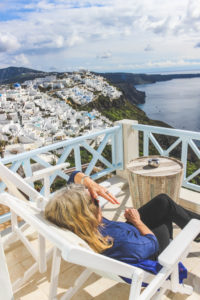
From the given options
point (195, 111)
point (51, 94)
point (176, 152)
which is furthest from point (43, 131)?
point (195, 111)

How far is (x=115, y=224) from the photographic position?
1.65 meters

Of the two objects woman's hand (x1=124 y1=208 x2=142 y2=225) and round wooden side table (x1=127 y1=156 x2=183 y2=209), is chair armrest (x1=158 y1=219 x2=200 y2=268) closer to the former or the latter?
woman's hand (x1=124 y1=208 x2=142 y2=225)

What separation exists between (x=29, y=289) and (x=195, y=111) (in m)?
60.1

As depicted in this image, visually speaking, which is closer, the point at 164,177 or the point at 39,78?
the point at 164,177

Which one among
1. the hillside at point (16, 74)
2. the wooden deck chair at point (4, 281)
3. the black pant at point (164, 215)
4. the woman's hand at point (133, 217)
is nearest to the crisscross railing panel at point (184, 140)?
the black pant at point (164, 215)

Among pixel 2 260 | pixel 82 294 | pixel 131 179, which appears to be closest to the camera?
pixel 2 260

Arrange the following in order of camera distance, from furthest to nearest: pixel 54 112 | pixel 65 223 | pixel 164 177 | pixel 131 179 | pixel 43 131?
pixel 54 112
pixel 43 131
pixel 131 179
pixel 164 177
pixel 65 223

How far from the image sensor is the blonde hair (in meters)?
1.28

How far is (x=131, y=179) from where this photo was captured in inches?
105

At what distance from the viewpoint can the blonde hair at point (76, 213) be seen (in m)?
1.28

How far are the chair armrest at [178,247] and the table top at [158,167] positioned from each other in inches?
42.3

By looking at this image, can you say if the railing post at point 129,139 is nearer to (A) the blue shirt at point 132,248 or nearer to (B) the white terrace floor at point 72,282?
(B) the white terrace floor at point 72,282

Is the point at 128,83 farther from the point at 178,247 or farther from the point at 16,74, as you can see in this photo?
the point at 178,247

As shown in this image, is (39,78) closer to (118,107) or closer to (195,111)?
(118,107)
